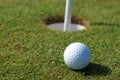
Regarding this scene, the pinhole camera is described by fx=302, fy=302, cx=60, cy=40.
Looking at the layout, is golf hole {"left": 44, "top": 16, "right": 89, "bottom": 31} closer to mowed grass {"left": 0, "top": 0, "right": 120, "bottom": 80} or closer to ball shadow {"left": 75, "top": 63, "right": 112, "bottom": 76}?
mowed grass {"left": 0, "top": 0, "right": 120, "bottom": 80}

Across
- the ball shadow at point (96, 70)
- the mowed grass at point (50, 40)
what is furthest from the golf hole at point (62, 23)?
the ball shadow at point (96, 70)

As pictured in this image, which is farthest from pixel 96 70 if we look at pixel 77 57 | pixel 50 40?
pixel 50 40

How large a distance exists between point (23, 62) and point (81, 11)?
87.5 inches

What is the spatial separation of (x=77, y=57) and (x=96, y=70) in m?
0.33

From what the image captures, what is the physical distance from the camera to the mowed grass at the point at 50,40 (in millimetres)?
3963

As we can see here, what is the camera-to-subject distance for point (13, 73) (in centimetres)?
391

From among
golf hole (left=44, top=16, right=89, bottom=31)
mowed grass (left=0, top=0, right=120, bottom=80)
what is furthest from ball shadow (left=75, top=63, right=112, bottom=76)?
golf hole (left=44, top=16, right=89, bottom=31)

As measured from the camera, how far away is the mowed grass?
396 centimetres

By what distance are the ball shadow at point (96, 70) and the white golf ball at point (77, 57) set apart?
9 cm

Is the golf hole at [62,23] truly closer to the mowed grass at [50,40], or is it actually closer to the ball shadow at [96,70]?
the mowed grass at [50,40]

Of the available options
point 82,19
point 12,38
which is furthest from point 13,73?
point 82,19

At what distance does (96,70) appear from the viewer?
4039 mm

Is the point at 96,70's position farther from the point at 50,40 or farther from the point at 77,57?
the point at 50,40

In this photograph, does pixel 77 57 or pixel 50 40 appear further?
pixel 50 40
